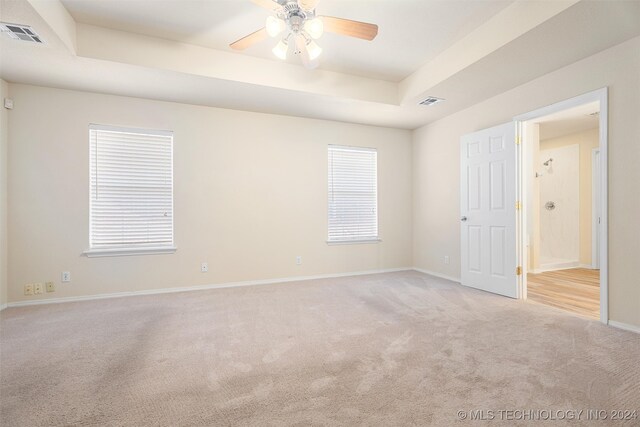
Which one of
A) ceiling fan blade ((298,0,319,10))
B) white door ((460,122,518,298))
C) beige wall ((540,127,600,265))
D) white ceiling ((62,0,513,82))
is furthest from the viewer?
beige wall ((540,127,600,265))

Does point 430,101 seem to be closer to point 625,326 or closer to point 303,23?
point 303,23

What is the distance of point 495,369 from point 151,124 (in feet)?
15.5

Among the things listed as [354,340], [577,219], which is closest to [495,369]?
[354,340]

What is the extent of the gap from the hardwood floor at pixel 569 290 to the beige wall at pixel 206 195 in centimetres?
209

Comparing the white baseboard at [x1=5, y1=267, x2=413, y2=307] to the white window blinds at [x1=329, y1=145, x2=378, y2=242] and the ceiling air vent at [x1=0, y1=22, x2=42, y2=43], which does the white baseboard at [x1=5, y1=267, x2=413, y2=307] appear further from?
the ceiling air vent at [x1=0, y1=22, x2=42, y2=43]

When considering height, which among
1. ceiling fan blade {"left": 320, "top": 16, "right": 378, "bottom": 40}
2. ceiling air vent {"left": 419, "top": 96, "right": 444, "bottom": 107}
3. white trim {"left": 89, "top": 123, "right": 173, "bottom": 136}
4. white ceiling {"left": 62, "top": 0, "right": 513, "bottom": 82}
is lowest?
white trim {"left": 89, "top": 123, "right": 173, "bottom": 136}

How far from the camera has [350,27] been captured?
2.30 meters

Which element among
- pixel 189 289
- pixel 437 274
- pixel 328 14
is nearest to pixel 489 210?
pixel 437 274

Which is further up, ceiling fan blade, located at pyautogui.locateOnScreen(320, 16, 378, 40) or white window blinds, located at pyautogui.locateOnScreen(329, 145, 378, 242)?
ceiling fan blade, located at pyautogui.locateOnScreen(320, 16, 378, 40)

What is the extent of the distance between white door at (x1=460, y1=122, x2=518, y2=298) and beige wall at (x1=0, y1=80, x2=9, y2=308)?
5959 millimetres

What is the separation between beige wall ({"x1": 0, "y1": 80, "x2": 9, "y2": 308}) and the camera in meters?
3.37

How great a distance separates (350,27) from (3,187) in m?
4.28

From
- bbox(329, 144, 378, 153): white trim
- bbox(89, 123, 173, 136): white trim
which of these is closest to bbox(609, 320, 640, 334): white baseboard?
bbox(329, 144, 378, 153): white trim

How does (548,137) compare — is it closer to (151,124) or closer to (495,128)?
(495,128)
